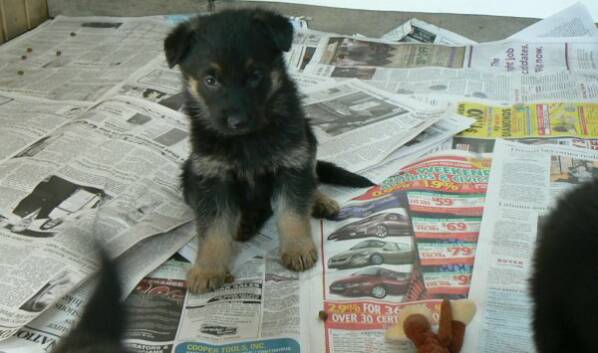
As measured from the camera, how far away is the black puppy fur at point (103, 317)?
1292 millimetres

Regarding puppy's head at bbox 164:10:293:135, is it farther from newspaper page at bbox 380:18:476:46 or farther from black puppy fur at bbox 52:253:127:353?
newspaper page at bbox 380:18:476:46

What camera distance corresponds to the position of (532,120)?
2.58 metres

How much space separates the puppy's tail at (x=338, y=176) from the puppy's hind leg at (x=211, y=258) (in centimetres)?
40

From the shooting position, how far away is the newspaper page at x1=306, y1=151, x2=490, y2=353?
181 cm

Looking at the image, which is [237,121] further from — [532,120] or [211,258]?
[532,120]

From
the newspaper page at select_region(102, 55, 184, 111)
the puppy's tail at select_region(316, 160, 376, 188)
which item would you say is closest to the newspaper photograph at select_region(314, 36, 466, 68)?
the newspaper page at select_region(102, 55, 184, 111)

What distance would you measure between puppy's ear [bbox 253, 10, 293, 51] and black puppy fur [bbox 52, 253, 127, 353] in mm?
731

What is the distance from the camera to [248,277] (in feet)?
6.57

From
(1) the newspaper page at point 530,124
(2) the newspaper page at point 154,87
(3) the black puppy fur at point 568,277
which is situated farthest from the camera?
(2) the newspaper page at point 154,87

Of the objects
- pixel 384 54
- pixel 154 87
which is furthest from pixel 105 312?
pixel 384 54

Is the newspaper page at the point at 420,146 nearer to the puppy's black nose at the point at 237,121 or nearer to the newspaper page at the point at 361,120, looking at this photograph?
the newspaper page at the point at 361,120

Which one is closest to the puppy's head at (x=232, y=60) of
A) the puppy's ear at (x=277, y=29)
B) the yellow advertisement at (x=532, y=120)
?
the puppy's ear at (x=277, y=29)

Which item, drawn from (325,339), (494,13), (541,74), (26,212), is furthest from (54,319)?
(494,13)

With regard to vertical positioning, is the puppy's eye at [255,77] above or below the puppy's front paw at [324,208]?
above
